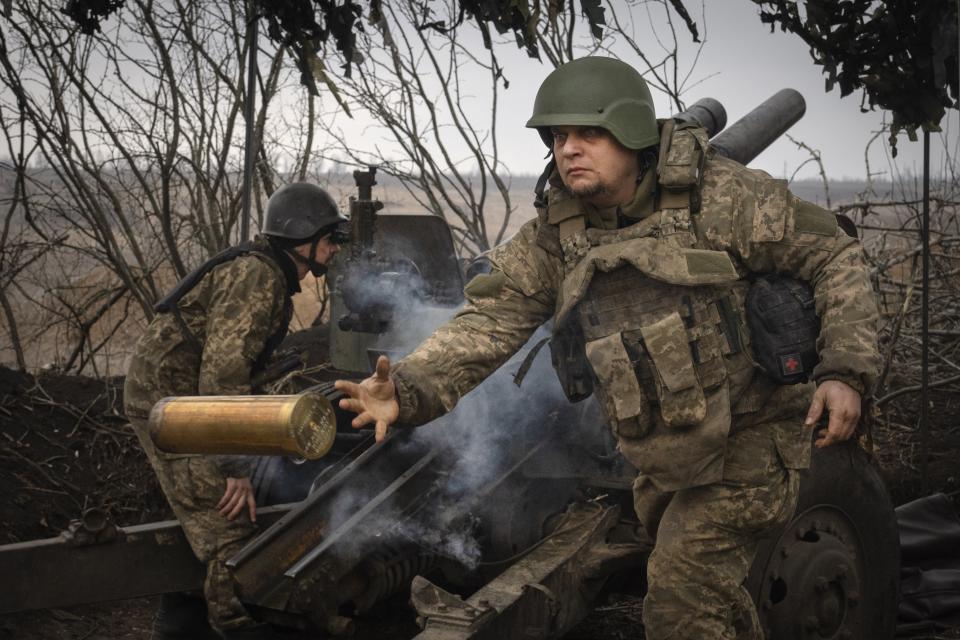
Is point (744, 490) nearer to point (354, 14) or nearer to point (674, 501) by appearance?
point (674, 501)

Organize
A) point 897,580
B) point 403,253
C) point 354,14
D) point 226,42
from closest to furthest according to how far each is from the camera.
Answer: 1. point 897,580
2. point 354,14
3. point 403,253
4. point 226,42

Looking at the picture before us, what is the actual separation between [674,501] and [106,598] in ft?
7.11

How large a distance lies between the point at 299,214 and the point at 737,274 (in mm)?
2456

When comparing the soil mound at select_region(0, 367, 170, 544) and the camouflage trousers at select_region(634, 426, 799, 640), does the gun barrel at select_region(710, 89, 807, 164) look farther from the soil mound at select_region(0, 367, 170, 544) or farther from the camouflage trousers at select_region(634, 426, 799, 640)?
the soil mound at select_region(0, 367, 170, 544)

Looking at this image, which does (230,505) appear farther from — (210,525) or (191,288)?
(191,288)

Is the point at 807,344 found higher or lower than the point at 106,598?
higher

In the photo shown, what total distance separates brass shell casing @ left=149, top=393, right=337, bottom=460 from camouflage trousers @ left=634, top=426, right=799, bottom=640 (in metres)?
1.19

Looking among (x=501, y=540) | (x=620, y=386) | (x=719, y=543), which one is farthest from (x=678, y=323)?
(x=501, y=540)

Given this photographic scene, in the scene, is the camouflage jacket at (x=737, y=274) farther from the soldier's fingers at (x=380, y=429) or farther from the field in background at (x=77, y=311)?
the field in background at (x=77, y=311)

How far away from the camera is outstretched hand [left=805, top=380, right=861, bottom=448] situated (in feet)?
9.55

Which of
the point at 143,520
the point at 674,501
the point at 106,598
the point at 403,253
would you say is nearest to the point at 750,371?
the point at 674,501

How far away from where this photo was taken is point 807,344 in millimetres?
3225

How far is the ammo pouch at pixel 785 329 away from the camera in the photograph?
322 centimetres

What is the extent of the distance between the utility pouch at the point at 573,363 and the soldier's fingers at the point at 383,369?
708mm
